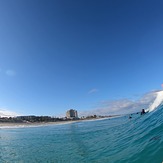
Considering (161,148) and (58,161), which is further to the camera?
(58,161)

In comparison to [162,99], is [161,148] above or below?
below

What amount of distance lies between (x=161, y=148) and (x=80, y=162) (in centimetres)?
480

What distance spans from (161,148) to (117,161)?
2434 mm

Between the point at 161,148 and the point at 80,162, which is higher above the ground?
the point at 161,148

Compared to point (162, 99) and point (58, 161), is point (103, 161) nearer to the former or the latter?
point (58, 161)

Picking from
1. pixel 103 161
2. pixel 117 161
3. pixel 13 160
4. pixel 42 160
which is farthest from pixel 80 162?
pixel 13 160

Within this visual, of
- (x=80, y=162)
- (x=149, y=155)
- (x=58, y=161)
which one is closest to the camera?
(x=149, y=155)

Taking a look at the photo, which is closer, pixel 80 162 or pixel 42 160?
pixel 80 162

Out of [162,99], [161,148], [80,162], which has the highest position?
[162,99]

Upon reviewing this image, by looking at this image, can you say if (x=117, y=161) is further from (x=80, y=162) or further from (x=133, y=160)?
(x=80, y=162)

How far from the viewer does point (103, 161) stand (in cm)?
1011

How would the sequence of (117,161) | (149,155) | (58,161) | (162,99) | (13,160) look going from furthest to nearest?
(162,99) → (13,160) → (58,161) → (117,161) → (149,155)

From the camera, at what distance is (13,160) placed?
12914mm

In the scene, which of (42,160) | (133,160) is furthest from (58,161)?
(133,160)
